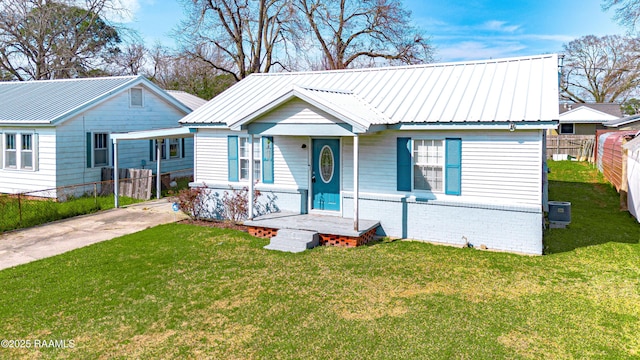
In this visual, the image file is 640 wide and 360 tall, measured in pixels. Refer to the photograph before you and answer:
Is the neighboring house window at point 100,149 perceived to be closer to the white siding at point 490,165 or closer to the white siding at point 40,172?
the white siding at point 40,172

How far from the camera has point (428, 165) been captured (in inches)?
456

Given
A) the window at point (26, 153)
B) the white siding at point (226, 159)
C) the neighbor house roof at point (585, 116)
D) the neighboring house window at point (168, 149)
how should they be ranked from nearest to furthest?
the white siding at point (226, 159), the window at point (26, 153), the neighboring house window at point (168, 149), the neighbor house roof at point (585, 116)

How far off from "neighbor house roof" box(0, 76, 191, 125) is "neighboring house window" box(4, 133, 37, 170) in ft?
2.40

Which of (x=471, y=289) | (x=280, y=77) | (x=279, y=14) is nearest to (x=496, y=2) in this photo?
(x=279, y=14)

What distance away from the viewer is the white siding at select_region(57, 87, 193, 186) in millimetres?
17812

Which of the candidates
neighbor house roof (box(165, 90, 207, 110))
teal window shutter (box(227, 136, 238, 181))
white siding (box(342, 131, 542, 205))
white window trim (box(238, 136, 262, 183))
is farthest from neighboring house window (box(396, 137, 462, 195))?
neighbor house roof (box(165, 90, 207, 110))

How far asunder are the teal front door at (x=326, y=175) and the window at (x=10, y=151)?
12.9 m

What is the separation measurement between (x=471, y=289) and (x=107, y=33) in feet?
131

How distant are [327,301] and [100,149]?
1505cm

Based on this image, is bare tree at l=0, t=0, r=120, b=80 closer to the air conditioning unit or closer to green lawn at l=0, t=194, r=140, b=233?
green lawn at l=0, t=194, r=140, b=233

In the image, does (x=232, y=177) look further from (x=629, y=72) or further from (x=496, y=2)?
(x=629, y=72)

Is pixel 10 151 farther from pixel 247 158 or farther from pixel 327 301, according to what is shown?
pixel 327 301

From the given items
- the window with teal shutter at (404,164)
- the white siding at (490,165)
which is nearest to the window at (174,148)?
the white siding at (490,165)

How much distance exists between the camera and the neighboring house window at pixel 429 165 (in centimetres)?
1123
